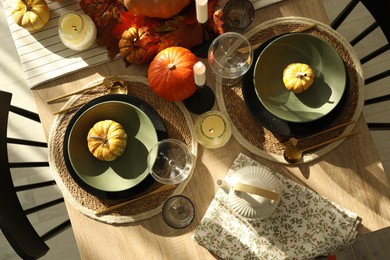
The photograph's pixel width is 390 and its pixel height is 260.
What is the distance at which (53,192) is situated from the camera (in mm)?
2168

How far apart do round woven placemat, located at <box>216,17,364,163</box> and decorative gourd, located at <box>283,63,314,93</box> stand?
0.45 ft

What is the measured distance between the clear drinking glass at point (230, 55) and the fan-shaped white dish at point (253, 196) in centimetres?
28

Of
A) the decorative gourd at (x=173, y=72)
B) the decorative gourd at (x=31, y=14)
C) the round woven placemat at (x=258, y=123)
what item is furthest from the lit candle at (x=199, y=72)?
the decorative gourd at (x=31, y=14)

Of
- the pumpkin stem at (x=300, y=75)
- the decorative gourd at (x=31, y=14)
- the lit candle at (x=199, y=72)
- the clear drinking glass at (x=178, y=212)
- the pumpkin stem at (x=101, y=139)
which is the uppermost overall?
the decorative gourd at (x=31, y=14)

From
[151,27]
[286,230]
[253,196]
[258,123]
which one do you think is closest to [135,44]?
[151,27]

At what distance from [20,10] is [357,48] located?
1533 millimetres

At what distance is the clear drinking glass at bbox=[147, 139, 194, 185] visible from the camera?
4.23ft

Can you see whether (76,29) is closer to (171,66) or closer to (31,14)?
(31,14)

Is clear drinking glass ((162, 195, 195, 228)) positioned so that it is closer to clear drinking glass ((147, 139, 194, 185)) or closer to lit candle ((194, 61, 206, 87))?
clear drinking glass ((147, 139, 194, 185))

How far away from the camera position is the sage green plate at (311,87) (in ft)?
4.29

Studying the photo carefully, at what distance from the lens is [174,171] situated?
52.6 inches

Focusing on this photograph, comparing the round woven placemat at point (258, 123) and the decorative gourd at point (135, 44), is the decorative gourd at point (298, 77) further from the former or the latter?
the decorative gourd at point (135, 44)

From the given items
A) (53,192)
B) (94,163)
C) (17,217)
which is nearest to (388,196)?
(94,163)

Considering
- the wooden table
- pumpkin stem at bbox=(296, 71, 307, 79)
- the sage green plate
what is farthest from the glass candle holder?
pumpkin stem at bbox=(296, 71, 307, 79)
